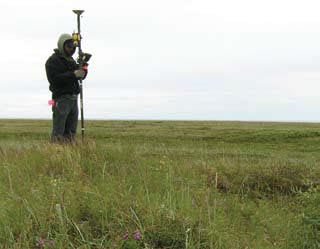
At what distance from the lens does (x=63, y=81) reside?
353 inches

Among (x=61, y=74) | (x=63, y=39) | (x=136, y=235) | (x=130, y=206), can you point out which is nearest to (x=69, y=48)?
(x=63, y=39)

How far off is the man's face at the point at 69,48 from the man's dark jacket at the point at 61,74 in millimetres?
94

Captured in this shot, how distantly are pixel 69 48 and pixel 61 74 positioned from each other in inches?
21.1

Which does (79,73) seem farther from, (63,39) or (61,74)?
(63,39)

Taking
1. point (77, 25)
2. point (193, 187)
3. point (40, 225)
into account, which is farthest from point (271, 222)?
point (77, 25)

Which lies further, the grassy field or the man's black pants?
the man's black pants

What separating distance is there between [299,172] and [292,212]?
2163mm

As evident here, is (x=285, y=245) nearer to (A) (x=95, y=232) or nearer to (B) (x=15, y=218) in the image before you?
(A) (x=95, y=232)

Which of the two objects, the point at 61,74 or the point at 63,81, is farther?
the point at 63,81

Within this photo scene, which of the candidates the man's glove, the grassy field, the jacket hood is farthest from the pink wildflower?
the jacket hood

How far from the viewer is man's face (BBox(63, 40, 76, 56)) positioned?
8.97m

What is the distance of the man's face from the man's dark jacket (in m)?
0.09

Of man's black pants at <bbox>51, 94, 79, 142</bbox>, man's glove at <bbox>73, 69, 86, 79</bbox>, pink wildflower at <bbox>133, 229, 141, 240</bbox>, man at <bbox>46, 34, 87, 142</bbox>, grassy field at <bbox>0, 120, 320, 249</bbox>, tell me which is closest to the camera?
pink wildflower at <bbox>133, 229, 141, 240</bbox>

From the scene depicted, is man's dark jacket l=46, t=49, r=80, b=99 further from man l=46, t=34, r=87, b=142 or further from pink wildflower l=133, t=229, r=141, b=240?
pink wildflower l=133, t=229, r=141, b=240
